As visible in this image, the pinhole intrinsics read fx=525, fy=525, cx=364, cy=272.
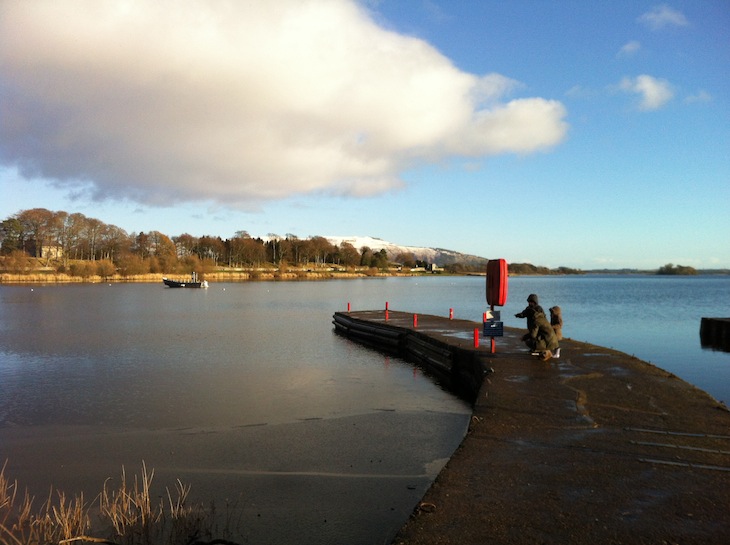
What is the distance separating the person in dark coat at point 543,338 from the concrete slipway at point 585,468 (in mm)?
2231

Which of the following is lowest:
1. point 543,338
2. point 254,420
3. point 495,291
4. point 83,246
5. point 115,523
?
point 254,420

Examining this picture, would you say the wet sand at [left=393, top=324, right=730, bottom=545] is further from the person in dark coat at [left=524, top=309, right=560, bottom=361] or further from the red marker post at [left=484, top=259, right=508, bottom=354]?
the red marker post at [left=484, top=259, right=508, bottom=354]

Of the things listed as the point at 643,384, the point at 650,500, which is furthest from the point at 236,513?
the point at 643,384

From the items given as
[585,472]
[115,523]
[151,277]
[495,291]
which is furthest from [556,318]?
[151,277]

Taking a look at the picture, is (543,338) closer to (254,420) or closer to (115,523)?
(254,420)

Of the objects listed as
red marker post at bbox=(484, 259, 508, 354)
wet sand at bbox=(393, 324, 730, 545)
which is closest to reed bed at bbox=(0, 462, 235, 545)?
wet sand at bbox=(393, 324, 730, 545)

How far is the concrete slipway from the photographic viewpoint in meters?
5.18

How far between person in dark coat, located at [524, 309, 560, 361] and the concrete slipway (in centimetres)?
223

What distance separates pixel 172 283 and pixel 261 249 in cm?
7293

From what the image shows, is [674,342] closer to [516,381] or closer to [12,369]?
[516,381]

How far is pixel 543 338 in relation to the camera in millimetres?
15508

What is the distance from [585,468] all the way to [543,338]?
905cm

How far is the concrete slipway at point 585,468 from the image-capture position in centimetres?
518

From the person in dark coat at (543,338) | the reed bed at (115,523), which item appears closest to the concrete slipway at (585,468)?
the person in dark coat at (543,338)
